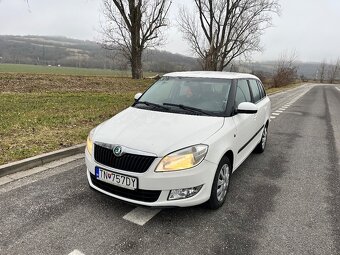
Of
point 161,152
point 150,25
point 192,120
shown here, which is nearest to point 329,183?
point 192,120

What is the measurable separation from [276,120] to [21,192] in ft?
29.8

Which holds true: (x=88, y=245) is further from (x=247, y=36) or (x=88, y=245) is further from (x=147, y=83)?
(x=247, y=36)

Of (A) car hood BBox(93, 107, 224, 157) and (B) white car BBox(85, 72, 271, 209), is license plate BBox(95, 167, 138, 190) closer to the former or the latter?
(B) white car BBox(85, 72, 271, 209)

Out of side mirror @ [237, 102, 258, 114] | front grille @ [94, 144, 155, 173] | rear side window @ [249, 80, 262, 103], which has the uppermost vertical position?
rear side window @ [249, 80, 262, 103]

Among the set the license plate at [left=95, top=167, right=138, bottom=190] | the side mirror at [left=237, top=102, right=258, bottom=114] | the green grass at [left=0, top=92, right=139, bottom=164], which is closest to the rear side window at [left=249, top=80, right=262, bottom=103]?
the side mirror at [left=237, top=102, right=258, bottom=114]

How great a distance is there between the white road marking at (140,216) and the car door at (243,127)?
1.40 meters

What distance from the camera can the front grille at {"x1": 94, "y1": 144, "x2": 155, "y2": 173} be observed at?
288cm

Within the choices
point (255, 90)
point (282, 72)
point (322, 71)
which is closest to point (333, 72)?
point (322, 71)

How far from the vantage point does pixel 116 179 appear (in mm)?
3023

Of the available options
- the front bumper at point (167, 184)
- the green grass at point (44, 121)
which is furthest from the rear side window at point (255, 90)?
the green grass at point (44, 121)

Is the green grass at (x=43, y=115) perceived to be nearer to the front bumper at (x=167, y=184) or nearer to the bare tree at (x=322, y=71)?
the front bumper at (x=167, y=184)

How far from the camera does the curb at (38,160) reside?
4173 mm

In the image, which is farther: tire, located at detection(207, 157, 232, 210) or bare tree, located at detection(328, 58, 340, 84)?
bare tree, located at detection(328, 58, 340, 84)

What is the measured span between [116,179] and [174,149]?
27.9 inches
